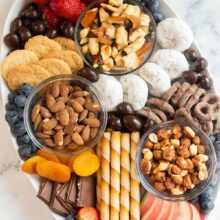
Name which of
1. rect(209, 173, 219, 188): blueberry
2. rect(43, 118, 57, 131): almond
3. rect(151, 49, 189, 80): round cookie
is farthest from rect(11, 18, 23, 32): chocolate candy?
rect(209, 173, 219, 188): blueberry

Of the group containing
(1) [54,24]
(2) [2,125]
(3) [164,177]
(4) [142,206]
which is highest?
(1) [54,24]

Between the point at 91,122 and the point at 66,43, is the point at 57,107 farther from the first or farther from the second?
the point at 66,43

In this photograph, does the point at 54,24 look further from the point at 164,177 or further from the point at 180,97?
the point at 164,177

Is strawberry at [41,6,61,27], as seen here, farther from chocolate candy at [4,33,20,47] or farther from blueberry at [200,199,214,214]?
blueberry at [200,199,214,214]

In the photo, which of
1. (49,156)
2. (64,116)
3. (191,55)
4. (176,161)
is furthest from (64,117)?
(191,55)

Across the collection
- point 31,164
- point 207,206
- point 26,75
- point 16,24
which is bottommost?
point 207,206

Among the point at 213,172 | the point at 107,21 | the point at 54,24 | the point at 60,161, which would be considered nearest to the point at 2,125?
the point at 60,161

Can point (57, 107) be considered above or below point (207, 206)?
above
